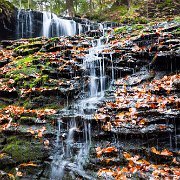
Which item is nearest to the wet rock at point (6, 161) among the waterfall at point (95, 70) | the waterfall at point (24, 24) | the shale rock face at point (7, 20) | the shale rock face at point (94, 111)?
the shale rock face at point (94, 111)

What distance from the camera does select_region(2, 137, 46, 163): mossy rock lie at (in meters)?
5.73

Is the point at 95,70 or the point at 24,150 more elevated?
the point at 95,70

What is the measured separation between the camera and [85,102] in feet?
23.8

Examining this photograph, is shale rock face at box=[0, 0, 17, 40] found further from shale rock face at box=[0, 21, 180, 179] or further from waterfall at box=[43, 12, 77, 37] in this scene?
shale rock face at box=[0, 21, 180, 179]

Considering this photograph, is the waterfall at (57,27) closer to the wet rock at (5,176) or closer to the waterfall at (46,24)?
the waterfall at (46,24)

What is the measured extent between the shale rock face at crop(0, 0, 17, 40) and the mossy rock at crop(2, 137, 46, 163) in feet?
31.9

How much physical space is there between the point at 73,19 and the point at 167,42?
362 inches

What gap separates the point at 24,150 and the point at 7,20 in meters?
10.4

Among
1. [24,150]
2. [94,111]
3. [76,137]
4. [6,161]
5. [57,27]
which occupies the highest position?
[57,27]

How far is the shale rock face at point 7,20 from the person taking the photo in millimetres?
14000

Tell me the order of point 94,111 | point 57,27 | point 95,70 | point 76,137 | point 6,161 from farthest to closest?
point 57,27 < point 95,70 < point 94,111 < point 76,137 < point 6,161

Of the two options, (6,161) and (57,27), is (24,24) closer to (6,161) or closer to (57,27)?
(57,27)

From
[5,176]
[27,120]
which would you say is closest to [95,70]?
[27,120]

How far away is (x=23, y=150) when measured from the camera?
5.89 m
